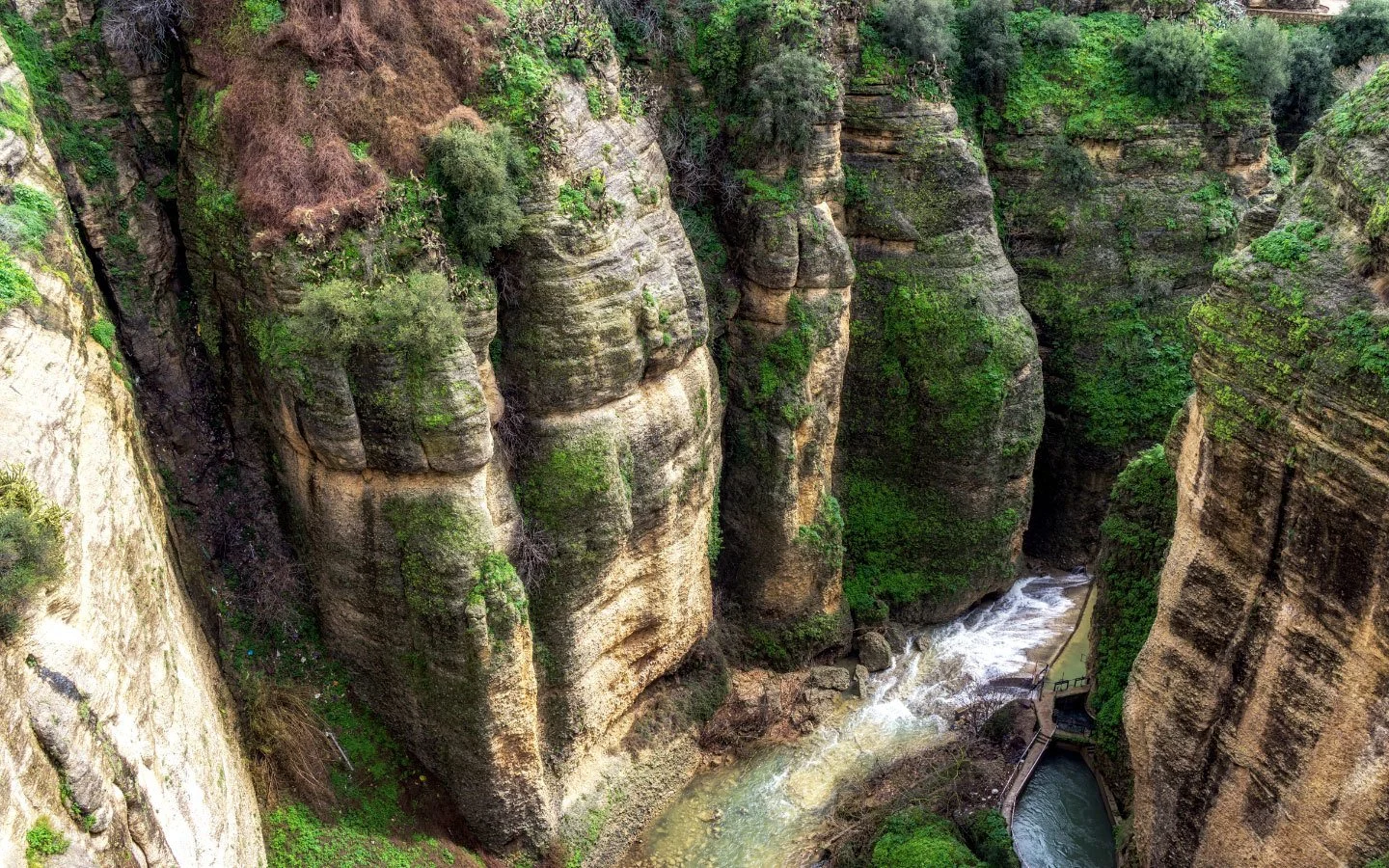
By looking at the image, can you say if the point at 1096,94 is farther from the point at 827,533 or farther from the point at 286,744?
the point at 286,744

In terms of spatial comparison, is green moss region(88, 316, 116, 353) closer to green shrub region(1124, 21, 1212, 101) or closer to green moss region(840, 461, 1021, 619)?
green moss region(840, 461, 1021, 619)

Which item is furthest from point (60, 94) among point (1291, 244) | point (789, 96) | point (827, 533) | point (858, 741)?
point (858, 741)

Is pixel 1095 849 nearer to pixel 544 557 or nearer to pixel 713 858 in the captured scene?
pixel 713 858

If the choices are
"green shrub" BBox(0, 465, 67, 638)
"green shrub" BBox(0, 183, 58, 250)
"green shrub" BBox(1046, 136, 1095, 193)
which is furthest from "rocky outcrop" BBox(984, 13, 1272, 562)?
"green shrub" BBox(0, 465, 67, 638)

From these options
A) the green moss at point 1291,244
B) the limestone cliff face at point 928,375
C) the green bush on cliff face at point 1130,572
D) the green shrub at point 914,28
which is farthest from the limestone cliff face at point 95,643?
the green shrub at point 914,28

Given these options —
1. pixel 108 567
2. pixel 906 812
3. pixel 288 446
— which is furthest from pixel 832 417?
pixel 108 567
